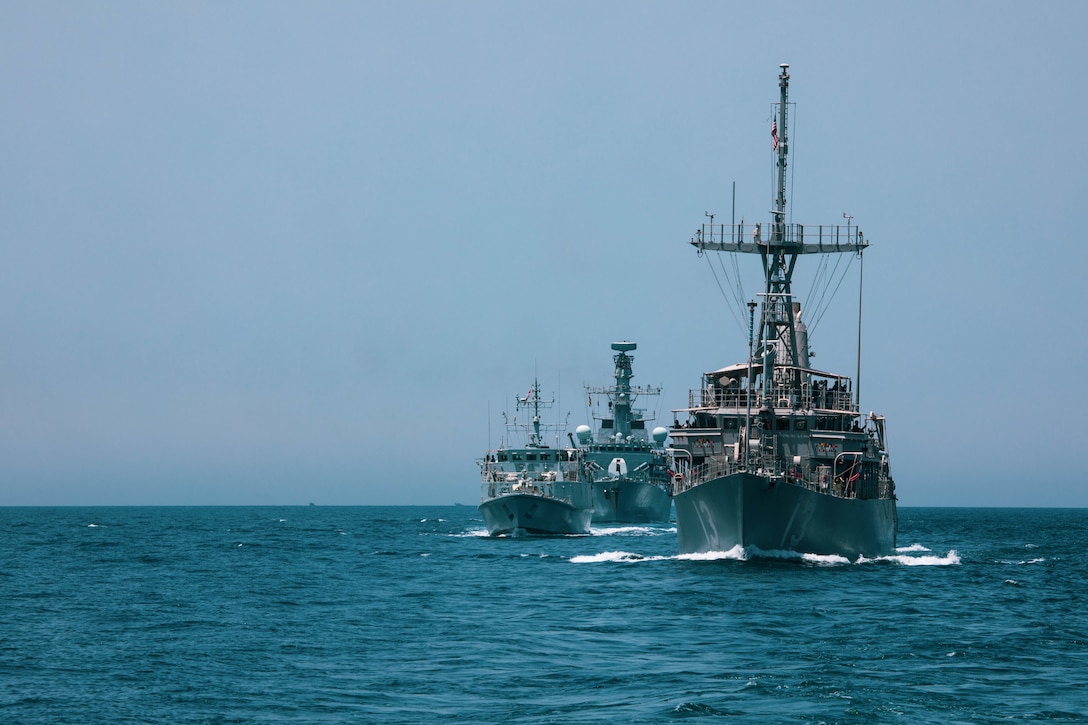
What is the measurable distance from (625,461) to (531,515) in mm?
40059

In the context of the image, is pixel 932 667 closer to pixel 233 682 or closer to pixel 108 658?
pixel 233 682

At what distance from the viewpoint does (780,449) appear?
53.2 metres

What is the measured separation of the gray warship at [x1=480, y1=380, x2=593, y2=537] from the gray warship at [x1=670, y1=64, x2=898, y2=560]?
2724cm

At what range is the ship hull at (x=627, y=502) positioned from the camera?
374ft

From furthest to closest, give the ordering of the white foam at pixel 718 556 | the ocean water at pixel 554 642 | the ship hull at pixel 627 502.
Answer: the ship hull at pixel 627 502 → the white foam at pixel 718 556 → the ocean water at pixel 554 642

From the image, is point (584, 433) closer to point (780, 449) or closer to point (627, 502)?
point (627, 502)

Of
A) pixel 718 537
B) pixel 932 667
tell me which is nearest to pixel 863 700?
pixel 932 667

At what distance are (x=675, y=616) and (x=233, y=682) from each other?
1472cm

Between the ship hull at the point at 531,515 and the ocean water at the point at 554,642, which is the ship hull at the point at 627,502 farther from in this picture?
the ocean water at the point at 554,642

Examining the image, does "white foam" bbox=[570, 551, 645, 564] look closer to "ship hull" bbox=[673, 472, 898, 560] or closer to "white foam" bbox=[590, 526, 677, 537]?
"ship hull" bbox=[673, 472, 898, 560]

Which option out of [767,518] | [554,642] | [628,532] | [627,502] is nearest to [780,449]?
[767,518]

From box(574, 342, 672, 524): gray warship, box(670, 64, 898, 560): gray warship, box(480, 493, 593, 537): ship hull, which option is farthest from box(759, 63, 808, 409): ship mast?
box(574, 342, 672, 524): gray warship

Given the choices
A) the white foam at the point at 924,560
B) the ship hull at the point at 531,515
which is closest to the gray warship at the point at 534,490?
the ship hull at the point at 531,515

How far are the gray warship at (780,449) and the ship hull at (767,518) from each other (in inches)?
2.2
